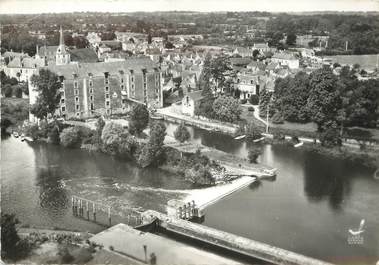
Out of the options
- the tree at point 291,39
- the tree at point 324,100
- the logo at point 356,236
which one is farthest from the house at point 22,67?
the tree at point 291,39

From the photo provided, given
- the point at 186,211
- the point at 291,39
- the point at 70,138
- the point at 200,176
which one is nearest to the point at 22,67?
the point at 70,138

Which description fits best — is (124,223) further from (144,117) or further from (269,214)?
(144,117)

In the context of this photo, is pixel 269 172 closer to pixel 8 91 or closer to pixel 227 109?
pixel 227 109

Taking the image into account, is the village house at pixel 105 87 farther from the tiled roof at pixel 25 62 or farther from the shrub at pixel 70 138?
the tiled roof at pixel 25 62

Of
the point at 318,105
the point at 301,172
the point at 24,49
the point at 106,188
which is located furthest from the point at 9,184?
the point at 24,49

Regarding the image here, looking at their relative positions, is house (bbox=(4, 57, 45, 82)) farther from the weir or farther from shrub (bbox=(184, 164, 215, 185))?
the weir
